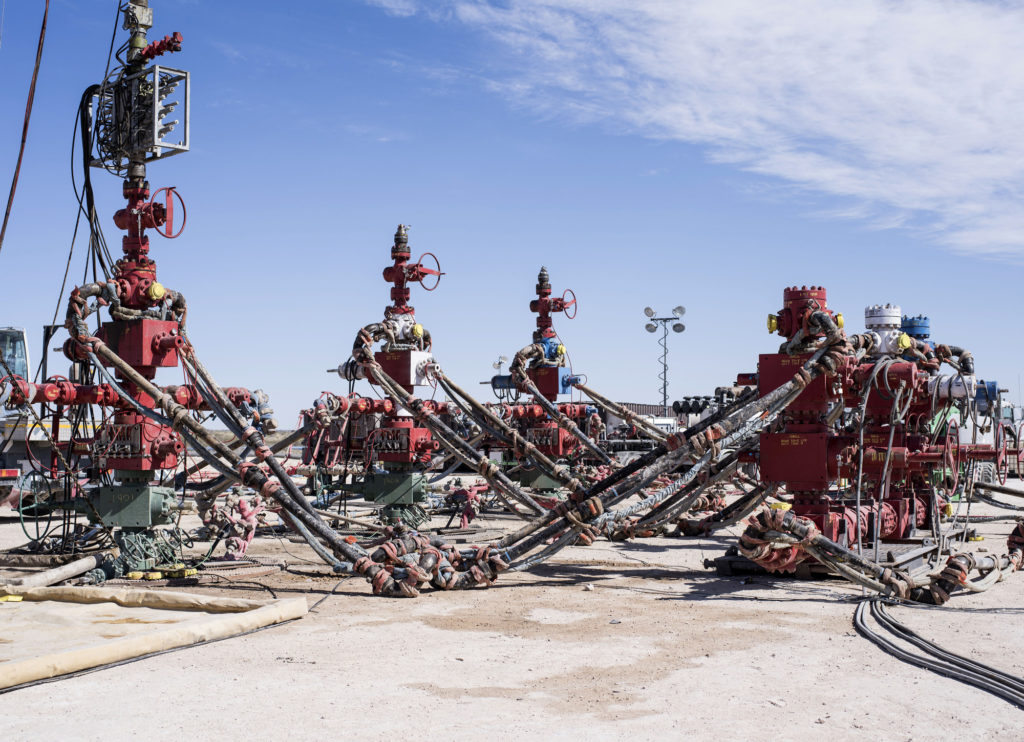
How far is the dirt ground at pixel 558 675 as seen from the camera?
7.09m

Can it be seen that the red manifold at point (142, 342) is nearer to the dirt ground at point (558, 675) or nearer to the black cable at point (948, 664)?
the dirt ground at point (558, 675)

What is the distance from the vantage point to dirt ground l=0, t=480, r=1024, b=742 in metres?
7.09

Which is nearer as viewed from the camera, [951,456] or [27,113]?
[27,113]

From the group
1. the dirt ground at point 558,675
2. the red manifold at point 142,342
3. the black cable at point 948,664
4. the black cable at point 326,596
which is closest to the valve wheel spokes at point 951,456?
the dirt ground at point 558,675

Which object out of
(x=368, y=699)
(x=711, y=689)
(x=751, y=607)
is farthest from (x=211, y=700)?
(x=751, y=607)

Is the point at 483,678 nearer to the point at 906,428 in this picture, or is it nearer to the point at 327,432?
the point at 906,428

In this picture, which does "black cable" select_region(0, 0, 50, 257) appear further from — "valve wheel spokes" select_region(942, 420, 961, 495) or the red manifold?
"valve wheel spokes" select_region(942, 420, 961, 495)

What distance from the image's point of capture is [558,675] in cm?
857

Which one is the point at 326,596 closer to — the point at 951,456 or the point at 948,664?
the point at 948,664

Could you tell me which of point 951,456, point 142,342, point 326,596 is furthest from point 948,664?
point 142,342

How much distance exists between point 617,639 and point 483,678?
1.99 meters

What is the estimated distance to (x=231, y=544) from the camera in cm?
1559

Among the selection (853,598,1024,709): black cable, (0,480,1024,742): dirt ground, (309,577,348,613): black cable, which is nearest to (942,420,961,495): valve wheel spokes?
(0,480,1024,742): dirt ground

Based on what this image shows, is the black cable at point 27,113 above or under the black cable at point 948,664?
above
